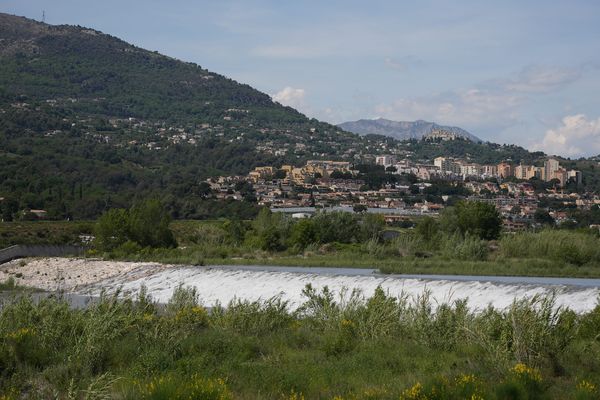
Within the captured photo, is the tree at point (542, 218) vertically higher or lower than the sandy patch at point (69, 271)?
higher

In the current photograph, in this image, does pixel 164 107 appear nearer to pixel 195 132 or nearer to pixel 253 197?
pixel 195 132

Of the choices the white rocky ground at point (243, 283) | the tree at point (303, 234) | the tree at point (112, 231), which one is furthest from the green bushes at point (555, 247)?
the tree at point (112, 231)

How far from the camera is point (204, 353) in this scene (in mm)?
13047

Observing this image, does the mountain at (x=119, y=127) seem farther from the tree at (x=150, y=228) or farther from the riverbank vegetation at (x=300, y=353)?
the riverbank vegetation at (x=300, y=353)

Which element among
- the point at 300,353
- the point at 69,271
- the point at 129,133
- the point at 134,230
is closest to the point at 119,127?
the point at 129,133

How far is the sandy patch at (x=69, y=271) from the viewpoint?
116ft

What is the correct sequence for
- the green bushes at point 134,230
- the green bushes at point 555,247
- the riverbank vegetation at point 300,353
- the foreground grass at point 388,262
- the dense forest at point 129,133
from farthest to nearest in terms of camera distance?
the dense forest at point 129,133 → the green bushes at point 134,230 → the green bushes at point 555,247 → the foreground grass at point 388,262 → the riverbank vegetation at point 300,353

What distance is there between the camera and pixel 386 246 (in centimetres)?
3959

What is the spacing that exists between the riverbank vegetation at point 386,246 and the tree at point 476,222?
0.18ft

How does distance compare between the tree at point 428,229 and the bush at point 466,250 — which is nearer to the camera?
the bush at point 466,250

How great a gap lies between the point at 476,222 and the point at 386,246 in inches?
308

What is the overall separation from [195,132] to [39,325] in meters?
139

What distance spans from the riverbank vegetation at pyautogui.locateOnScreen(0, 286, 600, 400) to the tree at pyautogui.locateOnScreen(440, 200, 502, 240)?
1179 inches

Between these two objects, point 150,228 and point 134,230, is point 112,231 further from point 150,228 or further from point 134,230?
point 150,228
